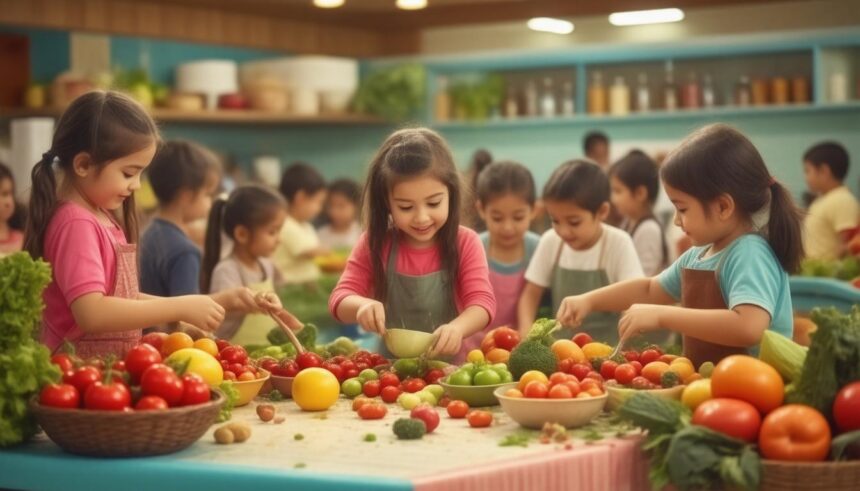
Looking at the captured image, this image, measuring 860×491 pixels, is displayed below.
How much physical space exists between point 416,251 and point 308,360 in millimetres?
761

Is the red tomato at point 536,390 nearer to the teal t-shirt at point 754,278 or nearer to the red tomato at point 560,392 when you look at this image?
the red tomato at point 560,392

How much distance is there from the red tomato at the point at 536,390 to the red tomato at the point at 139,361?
0.89m

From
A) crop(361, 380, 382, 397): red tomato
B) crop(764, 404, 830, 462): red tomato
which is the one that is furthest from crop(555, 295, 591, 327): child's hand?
crop(764, 404, 830, 462): red tomato

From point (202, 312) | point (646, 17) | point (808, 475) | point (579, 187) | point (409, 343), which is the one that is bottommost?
point (808, 475)

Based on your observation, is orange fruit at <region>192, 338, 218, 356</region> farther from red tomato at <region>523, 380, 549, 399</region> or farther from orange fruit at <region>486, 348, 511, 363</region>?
red tomato at <region>523, 380, 549, 399</region>

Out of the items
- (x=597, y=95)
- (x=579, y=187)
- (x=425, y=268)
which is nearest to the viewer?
(x=425, y=268)

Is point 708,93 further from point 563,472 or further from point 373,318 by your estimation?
point 563,472

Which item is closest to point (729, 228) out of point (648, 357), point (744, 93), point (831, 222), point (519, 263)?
point (648, 357)

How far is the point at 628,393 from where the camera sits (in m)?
3.04

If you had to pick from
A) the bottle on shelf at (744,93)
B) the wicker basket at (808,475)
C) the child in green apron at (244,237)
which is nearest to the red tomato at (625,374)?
the wicker basket at (808,475)

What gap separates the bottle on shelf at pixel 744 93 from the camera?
10.1 m

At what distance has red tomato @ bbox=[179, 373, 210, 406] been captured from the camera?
281 centimetres

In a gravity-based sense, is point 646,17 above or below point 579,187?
above

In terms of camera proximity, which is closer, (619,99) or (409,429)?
(409,429)
